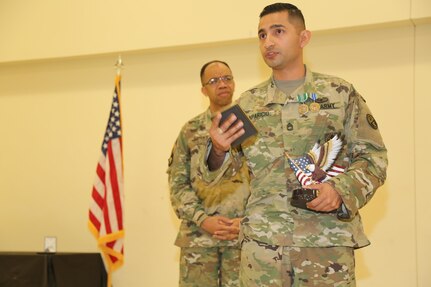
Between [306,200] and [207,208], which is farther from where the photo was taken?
[207,208]

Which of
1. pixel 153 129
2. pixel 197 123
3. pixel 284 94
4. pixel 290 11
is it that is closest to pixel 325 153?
pixel 284 94

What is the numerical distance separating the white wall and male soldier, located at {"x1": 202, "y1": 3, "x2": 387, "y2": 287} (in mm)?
1904

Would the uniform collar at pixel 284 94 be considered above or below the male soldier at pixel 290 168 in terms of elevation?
above

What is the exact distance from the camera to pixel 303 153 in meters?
2.03

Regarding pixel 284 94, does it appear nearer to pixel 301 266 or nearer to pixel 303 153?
pixel 303 153

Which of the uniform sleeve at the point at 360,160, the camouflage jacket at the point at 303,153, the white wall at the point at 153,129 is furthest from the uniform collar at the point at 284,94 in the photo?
the white wall at the point at 153,129

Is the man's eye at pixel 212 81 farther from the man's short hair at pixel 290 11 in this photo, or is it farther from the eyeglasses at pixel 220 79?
A: the man's short hair at pixel 290 11

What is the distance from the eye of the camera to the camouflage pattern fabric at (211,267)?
3.10 meters

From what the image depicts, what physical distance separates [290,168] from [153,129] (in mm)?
2956

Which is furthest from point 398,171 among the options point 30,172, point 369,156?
point 30,172

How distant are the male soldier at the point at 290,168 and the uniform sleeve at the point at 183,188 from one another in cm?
99

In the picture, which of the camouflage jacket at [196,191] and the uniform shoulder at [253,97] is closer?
the uniform shoulder at [253,97]

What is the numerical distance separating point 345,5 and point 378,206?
1.41 m

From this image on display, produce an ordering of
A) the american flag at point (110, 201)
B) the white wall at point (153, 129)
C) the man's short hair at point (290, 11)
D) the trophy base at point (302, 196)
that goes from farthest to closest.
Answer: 1. the american flag at point (110, 201)
2. the white wall at point (153, 129)
3. the man's short hair at point (290, 11)
4. the trophy base at point (302, 196)
